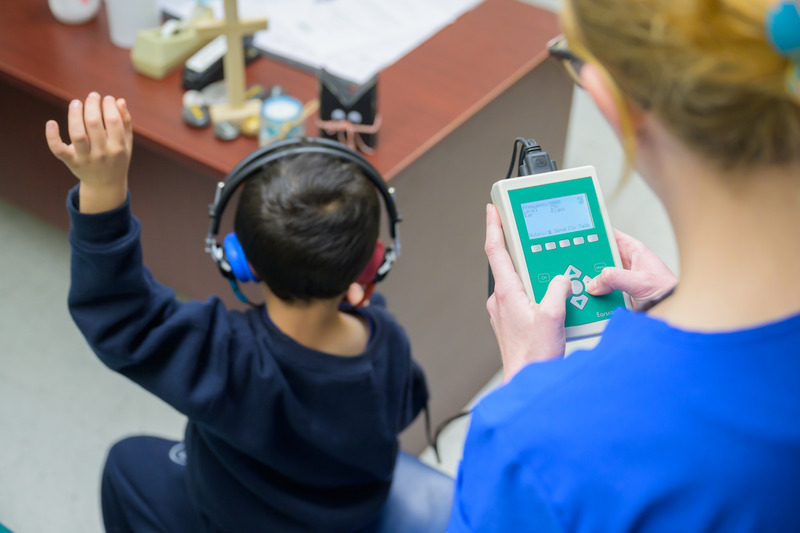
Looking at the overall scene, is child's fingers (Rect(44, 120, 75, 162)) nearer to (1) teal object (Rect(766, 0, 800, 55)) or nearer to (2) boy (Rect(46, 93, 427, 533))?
(2) boy (Rect(46, 93, 427, 533))

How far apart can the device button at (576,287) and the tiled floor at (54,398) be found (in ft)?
2.49

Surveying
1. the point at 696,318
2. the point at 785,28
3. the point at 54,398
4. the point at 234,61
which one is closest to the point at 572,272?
the point at 696,318

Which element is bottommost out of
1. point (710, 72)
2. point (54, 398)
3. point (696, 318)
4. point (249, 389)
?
point (54, 398)

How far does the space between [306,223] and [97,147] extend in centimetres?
25

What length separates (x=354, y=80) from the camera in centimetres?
156

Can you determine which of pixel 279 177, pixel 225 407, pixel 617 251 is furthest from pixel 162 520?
pixel 617 251

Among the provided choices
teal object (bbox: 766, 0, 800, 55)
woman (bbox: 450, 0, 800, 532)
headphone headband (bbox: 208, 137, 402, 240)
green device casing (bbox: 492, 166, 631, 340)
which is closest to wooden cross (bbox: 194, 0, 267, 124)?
headphone headband (bbox: 208, 137, 402, 240)

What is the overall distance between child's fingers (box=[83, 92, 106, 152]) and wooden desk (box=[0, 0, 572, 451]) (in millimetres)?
430

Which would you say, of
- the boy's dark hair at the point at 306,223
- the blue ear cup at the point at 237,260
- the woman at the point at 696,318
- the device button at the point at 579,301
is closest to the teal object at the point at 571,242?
the device button at the point at 579,301

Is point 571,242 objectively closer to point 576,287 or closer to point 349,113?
point 576,287

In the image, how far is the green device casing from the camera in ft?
2.40

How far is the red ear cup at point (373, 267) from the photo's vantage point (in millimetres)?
1116

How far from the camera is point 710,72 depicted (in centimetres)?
41

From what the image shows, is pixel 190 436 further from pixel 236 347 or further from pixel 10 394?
pixel 10 394
